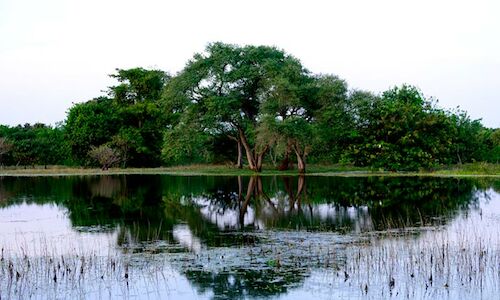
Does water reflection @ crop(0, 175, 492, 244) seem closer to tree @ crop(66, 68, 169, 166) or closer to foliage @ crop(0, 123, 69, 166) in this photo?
tree @ crop(66, 68, 169, 166)

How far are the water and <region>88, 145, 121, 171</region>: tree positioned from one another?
3476cm

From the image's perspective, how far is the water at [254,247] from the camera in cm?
1337

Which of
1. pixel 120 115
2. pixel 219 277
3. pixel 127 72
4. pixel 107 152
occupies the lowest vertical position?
pixel 219 277

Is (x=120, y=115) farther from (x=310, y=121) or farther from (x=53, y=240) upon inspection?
(x=53, y=240)

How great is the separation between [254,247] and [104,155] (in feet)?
177

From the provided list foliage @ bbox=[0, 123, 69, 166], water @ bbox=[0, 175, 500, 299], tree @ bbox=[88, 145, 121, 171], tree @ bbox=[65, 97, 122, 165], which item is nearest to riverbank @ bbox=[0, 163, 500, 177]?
tree @ bbox=[88, 145, 121, 171]

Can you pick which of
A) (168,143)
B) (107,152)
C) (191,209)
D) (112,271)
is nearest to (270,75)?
(168,143)

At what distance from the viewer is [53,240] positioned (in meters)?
20.1

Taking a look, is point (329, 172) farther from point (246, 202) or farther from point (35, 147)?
point (35, 147)

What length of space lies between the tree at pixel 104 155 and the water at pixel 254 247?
1368 inches

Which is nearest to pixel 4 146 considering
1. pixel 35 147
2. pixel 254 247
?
pixel 35 147

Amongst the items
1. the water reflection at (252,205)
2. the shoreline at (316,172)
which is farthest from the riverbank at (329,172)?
the water reflection at (252,205)

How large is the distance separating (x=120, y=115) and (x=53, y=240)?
56.8m

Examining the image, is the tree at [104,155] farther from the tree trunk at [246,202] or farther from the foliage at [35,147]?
the tree trunk at [246,202]
